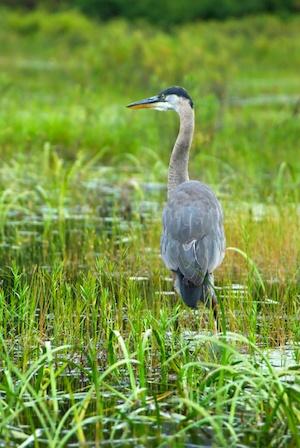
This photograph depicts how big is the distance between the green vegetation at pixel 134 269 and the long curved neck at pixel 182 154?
648 millimetres

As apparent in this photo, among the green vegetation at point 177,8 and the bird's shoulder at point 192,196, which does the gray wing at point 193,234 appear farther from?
the green vegetation at point 177,8

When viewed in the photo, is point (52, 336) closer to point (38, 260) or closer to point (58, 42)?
point (38, 260)

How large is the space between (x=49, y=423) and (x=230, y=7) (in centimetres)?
3511

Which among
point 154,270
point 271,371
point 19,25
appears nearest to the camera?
point 271,371

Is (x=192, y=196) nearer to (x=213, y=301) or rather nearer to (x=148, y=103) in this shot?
(x=213, y=301)

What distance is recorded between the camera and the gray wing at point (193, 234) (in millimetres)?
6254

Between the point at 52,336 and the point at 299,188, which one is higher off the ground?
the point at 299,188

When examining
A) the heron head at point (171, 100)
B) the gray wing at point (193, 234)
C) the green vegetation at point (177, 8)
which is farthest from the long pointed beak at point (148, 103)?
the green vegetation at point (177, 8)

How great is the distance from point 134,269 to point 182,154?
0.84m

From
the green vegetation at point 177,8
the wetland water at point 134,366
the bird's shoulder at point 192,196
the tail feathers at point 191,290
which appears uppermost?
the green vegetation at point 177,8

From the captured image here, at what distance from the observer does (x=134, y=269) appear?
7566 millimetres

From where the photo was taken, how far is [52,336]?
613cm

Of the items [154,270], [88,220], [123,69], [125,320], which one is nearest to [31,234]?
[88,220]

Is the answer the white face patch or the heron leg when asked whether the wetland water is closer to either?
the heron leg
